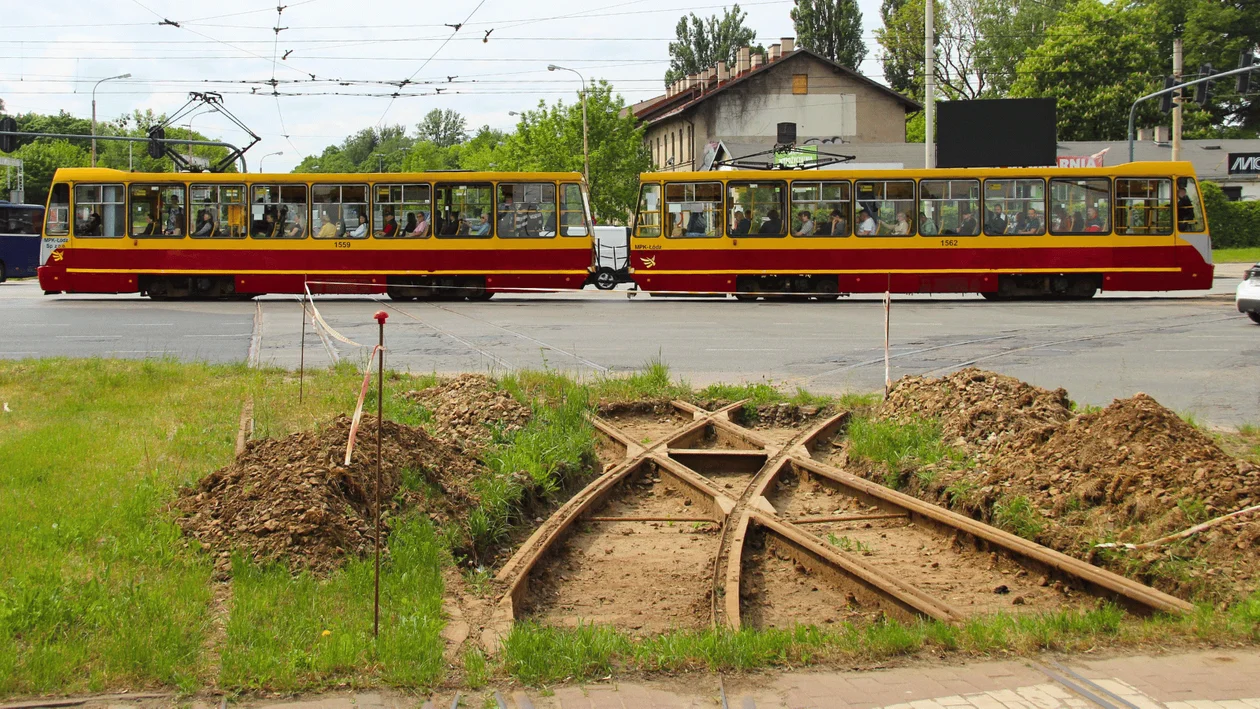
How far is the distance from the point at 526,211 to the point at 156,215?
8439 mm

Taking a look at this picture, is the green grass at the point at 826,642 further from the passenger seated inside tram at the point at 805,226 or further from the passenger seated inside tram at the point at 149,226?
the passenger seated inside tram at the point at 149,226

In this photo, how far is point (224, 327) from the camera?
67.0 ft

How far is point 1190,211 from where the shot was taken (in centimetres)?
2688

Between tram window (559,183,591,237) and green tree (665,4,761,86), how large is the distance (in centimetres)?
7392

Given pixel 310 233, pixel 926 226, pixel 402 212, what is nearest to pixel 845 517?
pixel 926 226

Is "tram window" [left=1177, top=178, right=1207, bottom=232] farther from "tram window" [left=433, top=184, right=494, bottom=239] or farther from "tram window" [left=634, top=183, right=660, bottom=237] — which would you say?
"tram window" [left=433, top=184, right=494, bottom=239]

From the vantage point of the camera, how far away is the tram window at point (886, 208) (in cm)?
2744

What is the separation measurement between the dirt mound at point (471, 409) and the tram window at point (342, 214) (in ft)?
56.6

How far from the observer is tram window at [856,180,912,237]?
27438 mm

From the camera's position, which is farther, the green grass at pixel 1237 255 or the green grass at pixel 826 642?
the green grass at pixel 1237 255

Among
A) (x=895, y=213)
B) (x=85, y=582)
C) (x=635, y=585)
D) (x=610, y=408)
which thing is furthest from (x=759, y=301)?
(x=85, y=582)

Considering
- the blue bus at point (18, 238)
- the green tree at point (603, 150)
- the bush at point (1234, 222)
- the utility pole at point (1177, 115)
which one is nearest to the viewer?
the utility pole at point (1177, 115)

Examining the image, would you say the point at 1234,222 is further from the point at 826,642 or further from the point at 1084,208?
the point at 826,642

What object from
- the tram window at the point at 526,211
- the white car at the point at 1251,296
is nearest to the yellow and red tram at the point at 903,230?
the tram window at the point at 526,211
